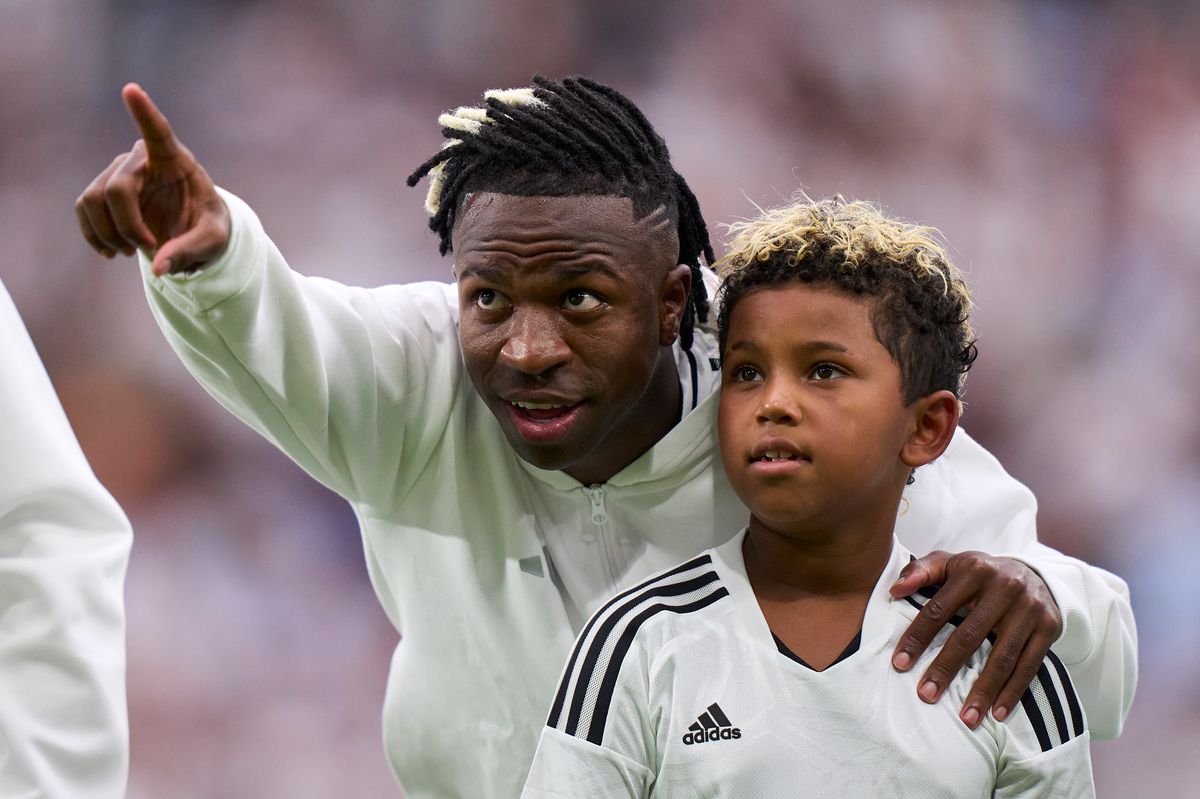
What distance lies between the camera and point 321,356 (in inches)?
65.2

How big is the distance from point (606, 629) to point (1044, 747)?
18.4 inches

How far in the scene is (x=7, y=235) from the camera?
3.17 metres

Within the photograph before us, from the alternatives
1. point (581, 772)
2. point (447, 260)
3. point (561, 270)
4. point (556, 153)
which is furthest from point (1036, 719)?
point (447, 260)

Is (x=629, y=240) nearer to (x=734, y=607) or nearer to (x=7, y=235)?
(x=734, y=607)

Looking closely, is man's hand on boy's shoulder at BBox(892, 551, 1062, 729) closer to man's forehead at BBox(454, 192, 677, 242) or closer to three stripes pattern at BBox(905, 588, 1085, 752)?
three stripes pattern at BBox(905, 588, 1085, 752)

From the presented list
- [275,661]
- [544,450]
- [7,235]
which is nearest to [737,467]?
[544,450]

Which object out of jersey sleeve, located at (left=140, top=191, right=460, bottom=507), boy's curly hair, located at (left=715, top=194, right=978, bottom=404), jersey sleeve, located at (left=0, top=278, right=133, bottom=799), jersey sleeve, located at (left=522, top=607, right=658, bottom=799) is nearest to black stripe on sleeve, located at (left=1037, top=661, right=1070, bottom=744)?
boy's curly hair, located at (left=715, top=194, right=978, bottom=404)

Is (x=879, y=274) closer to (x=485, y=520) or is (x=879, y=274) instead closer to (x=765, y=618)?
(x=765, y=618)

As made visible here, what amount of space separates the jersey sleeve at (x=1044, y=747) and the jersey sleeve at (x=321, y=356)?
793mm

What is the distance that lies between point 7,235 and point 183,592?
889mm

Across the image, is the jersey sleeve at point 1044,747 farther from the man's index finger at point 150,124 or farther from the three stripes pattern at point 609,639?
the man's index finger at point 150,124

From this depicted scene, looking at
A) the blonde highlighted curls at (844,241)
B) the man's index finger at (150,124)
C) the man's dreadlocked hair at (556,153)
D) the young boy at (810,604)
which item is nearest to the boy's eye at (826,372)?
the young boy at (810,604)

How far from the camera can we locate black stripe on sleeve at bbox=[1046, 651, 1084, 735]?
1.51m

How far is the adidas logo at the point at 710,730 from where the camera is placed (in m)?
1.41
